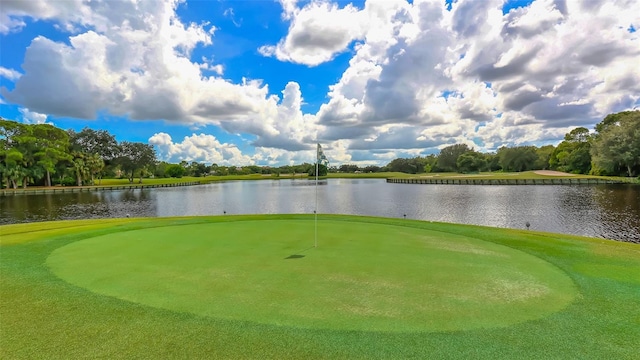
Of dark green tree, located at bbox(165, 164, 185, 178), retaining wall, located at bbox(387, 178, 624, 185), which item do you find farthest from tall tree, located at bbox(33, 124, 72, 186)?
retaining wall, located at bbox(387, 178, 624, 185)

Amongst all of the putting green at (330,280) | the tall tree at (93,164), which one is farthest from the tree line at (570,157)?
the tall tree at (93,164)

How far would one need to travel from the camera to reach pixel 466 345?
400 cm

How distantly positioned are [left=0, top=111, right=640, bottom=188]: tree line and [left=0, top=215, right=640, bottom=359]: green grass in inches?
2621

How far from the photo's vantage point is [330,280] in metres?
6.09

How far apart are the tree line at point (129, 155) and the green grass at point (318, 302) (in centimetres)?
6658

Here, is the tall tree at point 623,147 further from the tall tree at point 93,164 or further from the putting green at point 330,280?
the tall tree at point 93,164

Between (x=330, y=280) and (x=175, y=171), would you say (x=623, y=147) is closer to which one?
(x=330, y=280)

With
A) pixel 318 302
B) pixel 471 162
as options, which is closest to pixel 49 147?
pixel 318 302

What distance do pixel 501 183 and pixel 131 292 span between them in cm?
7997

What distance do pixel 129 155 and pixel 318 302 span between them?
106 meters

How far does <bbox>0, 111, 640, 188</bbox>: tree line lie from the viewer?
58812 millimetres

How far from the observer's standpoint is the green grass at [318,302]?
402 centimetres

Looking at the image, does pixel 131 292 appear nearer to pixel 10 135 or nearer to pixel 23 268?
pixel 23 268

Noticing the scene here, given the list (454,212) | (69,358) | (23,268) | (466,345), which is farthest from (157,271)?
(454,212)
